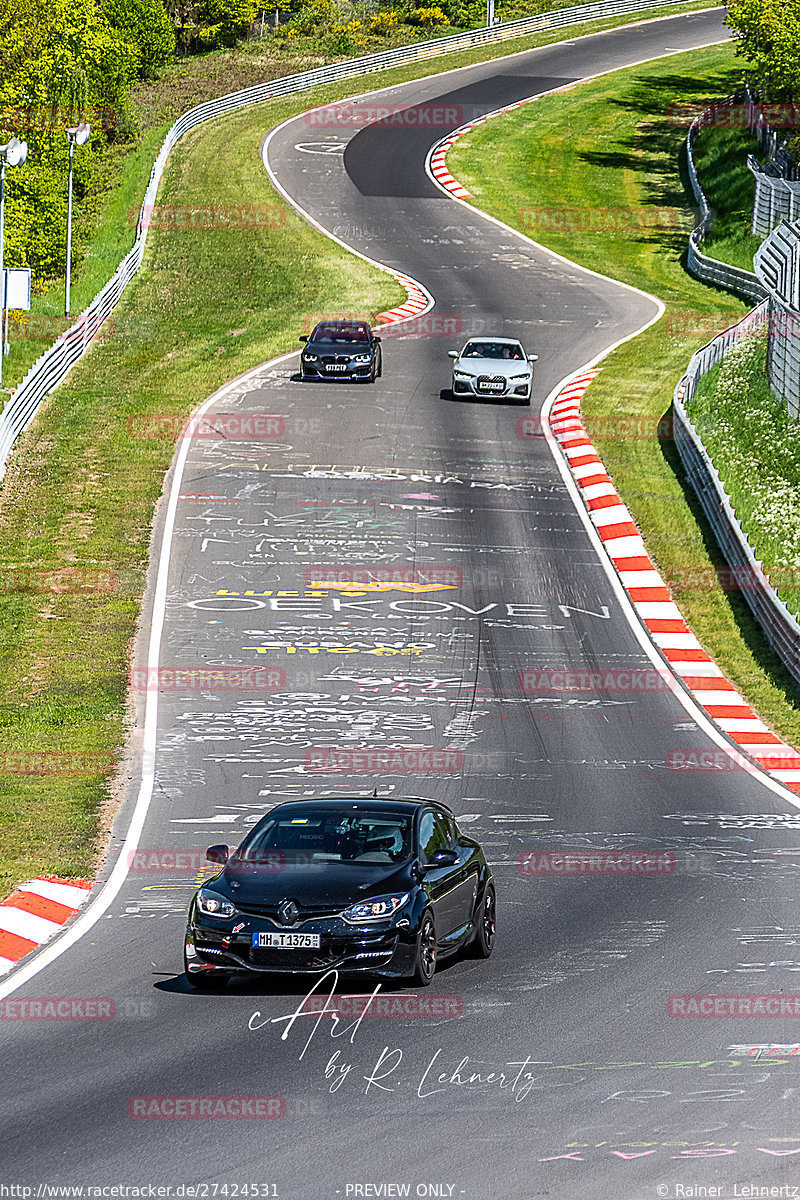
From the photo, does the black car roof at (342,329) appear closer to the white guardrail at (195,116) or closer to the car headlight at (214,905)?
the white guardrail at (195,116)

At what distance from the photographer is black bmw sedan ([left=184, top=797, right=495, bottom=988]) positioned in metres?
11.4

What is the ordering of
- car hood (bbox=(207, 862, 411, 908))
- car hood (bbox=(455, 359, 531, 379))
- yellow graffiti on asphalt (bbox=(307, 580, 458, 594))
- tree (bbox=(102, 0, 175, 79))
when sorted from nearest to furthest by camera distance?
car hood (bbox=(207, 862, 411, 908)), yellow graffiti on asphalt (bbox=(307, 580, 458, 594)), car hood (bbox=(455, 359, 531, 379)), tree (bbox=(102, 0, 175, 79))

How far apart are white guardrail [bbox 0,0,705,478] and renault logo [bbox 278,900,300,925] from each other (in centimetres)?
2414

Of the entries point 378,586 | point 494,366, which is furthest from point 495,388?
point 378,586

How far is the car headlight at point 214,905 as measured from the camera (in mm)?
11574

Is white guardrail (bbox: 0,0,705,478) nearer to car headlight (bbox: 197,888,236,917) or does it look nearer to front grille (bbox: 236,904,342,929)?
car headlight (bbox: 197,888,236,917)

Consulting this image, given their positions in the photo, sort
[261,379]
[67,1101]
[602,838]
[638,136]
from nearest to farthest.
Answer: [67,1101], [602,838], [261,379], [638,136]

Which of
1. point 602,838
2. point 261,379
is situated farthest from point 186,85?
point 602,838

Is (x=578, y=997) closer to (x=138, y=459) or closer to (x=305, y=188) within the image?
(x=138, y=459)

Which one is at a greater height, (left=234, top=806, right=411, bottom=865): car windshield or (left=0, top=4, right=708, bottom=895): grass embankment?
(left=234, top=806, right=411, bottom=865): car windshield

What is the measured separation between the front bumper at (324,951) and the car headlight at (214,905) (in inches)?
4.2

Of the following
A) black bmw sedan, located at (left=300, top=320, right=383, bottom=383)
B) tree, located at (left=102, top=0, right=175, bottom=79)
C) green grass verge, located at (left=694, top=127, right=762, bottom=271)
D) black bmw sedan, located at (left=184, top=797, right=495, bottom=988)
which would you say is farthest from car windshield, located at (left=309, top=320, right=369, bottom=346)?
tree, located at (left=102, top=0, right=175, bottom=79)

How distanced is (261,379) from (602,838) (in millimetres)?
28087

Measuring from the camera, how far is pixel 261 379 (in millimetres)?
43062
